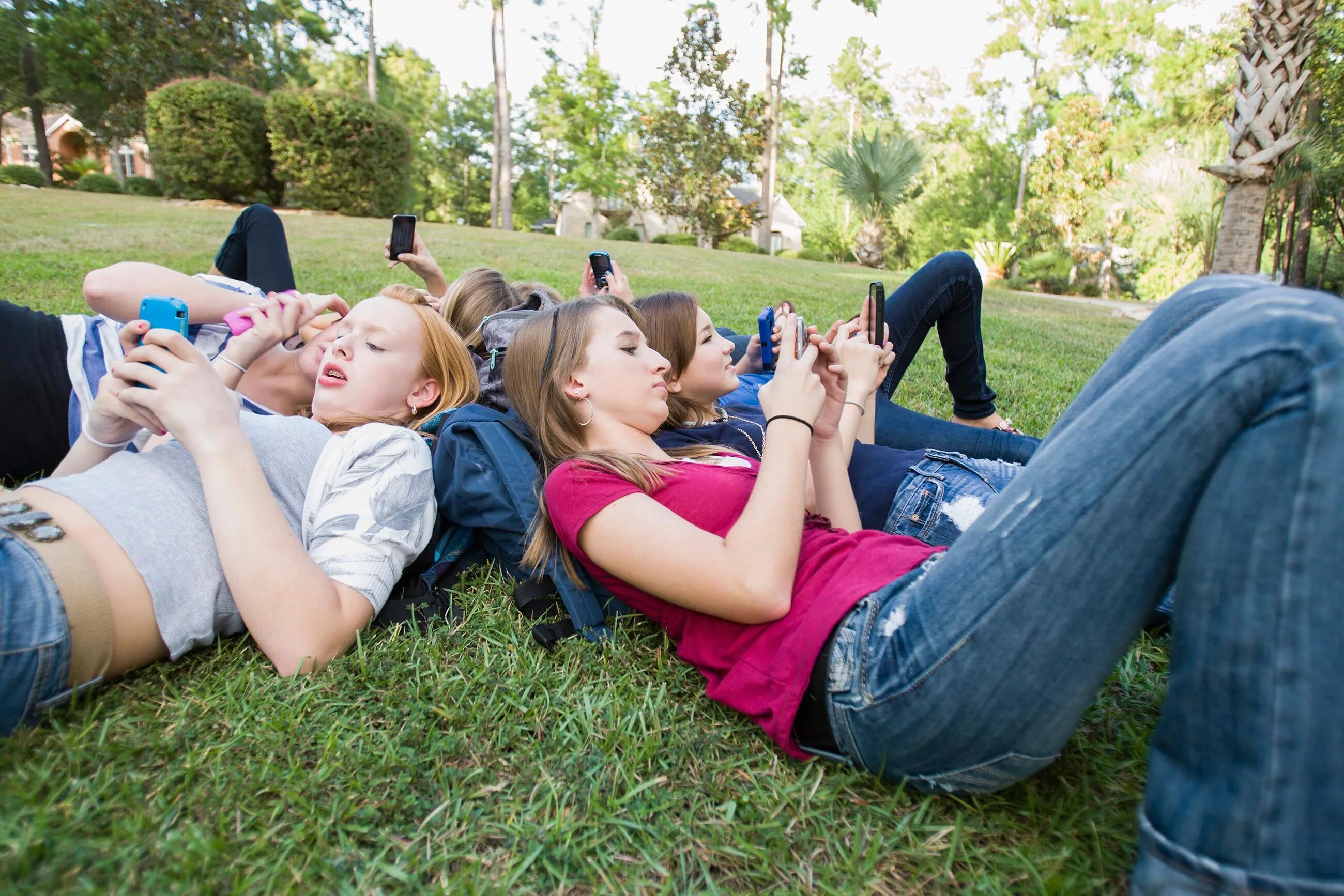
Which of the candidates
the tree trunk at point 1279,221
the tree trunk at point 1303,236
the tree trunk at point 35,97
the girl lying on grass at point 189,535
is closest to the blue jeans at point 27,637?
the girl lying on grass at point 189,535

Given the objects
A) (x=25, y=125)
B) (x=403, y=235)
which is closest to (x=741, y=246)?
(x=403, y=235)

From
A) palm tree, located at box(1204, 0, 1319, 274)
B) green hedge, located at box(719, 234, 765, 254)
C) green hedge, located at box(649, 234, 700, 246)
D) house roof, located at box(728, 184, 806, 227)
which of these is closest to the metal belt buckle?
palm tree, located at box(1204, 0, 1319, 274)

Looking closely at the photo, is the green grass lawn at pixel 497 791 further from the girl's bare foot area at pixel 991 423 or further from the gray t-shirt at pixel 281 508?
the girl's bare foot area at pixel 991 423

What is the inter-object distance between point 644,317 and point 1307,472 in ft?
7.76

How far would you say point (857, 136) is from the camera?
24.0m

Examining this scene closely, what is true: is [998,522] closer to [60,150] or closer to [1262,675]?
[1262,675]

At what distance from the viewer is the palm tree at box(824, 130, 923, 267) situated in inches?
911

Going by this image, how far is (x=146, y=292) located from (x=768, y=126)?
3053cm

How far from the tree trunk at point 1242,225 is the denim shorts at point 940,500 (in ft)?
30.5

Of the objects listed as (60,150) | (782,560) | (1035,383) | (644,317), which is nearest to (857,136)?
(1035,383)

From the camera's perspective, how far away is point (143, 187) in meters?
23.6

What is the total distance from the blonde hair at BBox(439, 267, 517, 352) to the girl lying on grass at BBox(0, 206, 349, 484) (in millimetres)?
553

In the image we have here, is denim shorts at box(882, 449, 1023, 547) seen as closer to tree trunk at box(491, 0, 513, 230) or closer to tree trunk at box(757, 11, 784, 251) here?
tree trunk at box(491, 0, 513, 230)

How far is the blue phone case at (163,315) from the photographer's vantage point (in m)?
1.94
